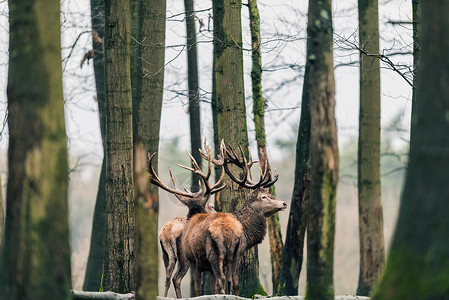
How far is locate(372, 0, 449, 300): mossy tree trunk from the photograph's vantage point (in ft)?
19.7

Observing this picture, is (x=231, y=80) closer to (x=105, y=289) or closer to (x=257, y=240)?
(x=257, y=240)

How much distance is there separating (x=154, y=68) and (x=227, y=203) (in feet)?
8.93

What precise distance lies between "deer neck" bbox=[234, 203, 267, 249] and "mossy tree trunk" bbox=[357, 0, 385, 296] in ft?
10.9

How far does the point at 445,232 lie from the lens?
6047 mm

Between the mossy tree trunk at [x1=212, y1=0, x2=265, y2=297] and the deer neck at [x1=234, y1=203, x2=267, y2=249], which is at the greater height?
the mossy tree trunk at [x1=212, y1=0, x2=265, y2=297]

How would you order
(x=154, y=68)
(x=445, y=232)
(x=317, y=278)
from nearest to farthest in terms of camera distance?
1. (x=445, y=232)
2. (x=317, y=278)
3. (x=154, y=68)

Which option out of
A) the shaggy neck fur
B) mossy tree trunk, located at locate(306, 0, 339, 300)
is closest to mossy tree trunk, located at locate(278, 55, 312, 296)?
the shaggy neck fur

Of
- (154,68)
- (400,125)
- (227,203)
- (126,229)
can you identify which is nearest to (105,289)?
(126,229)

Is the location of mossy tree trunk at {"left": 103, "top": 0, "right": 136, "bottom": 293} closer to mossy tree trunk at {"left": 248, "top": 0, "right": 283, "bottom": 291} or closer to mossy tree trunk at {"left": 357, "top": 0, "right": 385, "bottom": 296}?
mossy tree trunk at {"left": 248, "top": 0, "right": 283, "bottom": 291}

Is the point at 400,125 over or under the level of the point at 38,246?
over

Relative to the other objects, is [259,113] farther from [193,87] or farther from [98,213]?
[98,213]

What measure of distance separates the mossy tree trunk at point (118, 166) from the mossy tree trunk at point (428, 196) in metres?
4.91

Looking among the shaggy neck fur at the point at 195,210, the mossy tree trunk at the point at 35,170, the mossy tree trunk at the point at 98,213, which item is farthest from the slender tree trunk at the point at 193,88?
the mossy tree trunk at the point at 35,170

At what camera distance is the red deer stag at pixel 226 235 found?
10062 mm
